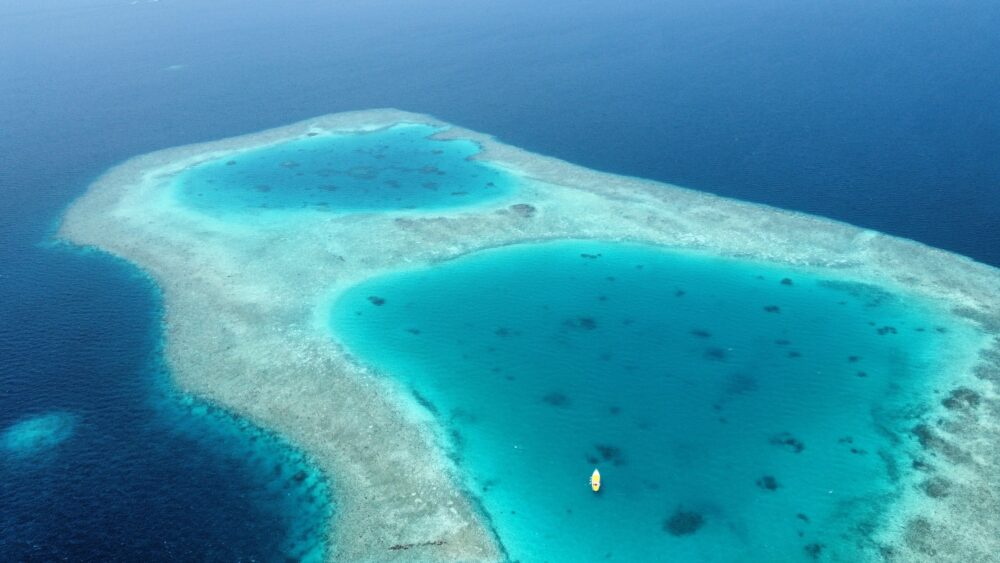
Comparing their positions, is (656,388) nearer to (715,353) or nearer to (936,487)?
(715,353)

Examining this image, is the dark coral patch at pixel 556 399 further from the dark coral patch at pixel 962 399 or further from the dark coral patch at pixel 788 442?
the dark coral patch at pixel 962 399

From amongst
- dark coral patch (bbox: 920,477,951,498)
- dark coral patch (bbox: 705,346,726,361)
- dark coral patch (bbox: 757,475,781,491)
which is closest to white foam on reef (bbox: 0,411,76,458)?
dark coral patch (bbox: 757,475,781,491)

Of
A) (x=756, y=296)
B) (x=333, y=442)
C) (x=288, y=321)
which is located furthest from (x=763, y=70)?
(x=333, y=442)

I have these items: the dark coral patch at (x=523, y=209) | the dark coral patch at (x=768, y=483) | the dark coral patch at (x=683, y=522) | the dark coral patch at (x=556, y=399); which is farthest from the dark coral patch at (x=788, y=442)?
the dark coral patch at (x=523, y=209)

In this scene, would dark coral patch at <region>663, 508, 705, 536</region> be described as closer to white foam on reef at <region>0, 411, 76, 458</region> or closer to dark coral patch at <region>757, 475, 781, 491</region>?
dark coral patch at <region>757, 475, 781, 491</region>

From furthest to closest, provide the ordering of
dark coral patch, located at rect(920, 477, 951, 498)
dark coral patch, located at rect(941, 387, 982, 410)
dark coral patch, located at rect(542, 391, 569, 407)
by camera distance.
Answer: dark coral patch, located at rect(542, 391, 569, 407)
dark coral patch, located at rect(941, 387, 982, 410)
dark coral patch, located at rect(920, 477, 951, 498)

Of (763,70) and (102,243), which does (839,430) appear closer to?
(102,243)
